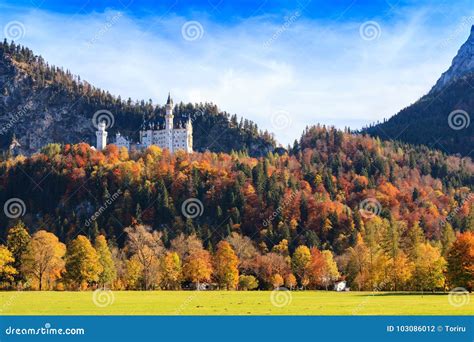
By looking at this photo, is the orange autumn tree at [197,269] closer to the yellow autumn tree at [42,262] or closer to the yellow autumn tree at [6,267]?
the yellow autumn tree at [42,262]

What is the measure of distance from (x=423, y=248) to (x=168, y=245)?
68163 mm

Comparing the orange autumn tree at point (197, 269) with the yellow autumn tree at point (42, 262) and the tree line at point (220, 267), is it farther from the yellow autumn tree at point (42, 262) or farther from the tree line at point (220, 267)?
the yellow autumn tree at point (42, 262)

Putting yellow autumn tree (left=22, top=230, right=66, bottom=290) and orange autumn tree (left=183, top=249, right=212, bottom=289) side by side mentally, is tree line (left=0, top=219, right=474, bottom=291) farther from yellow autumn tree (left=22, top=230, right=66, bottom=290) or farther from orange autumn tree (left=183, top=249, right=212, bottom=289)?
orange autumn tree (left=183, top=249, right=212, bottom=289)

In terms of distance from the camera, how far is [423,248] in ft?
331

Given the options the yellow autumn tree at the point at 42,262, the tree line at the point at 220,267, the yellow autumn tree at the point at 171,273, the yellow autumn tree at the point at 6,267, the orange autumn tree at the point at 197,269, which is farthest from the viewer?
the orange autumn tree at the point at 197,269

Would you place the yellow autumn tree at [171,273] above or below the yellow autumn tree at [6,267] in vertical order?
below

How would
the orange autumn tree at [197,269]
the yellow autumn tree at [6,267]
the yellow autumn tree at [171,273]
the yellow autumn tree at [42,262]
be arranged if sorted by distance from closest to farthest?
the yellow autumn tree at [6,267] < the yellow autumn tree at [42,262] < the yellow autumn tree at [171,273] < the orange autumn tree at [197,269]

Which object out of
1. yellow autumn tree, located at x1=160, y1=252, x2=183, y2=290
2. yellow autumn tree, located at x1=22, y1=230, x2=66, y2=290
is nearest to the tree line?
yellow autumn tree, located at x1=22, y1=230, x2=66, y2=290

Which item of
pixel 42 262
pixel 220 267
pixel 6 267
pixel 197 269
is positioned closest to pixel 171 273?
pixel 197 269

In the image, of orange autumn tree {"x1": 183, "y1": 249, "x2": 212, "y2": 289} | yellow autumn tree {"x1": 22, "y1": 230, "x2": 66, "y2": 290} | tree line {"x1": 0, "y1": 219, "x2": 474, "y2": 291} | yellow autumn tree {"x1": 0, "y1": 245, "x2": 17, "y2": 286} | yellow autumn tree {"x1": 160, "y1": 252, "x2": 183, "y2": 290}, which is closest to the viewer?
tree line {"x1": 0, "y1": 219, "x2": 474, "y2": 291}

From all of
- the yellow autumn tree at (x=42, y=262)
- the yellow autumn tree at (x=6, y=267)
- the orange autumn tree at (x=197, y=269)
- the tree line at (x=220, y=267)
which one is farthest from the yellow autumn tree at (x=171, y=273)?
the yellow autumn tree at (x=6, y=267)

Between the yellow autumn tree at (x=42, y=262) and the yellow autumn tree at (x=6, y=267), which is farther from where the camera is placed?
the yellow autumn tree at (x=42, y=262)
